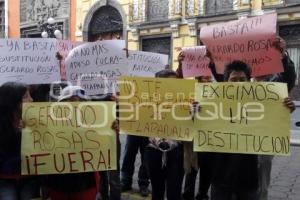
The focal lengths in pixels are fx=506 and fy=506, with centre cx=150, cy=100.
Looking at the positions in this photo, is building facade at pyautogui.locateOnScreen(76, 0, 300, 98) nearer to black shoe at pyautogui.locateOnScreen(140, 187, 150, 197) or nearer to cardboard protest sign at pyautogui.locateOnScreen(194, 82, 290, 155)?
black shoe at pyautogui.locateOnScreen(140, 187, 150, 197)

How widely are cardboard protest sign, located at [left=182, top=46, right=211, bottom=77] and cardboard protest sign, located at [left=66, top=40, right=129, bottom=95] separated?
0.75 m

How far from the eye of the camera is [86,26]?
1884 centimetres

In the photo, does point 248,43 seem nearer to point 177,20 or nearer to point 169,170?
point 169,170

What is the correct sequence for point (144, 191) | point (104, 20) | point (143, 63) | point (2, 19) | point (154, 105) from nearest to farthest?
point (154, 105) → point (144, 191) → point (143, 63) → point (104, 20) → point (2, 19)

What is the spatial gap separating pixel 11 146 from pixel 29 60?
2.27m

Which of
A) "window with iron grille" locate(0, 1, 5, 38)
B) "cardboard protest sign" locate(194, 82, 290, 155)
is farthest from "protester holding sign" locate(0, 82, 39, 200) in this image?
"window with iron grille" locate(0, 1, 5, 38)

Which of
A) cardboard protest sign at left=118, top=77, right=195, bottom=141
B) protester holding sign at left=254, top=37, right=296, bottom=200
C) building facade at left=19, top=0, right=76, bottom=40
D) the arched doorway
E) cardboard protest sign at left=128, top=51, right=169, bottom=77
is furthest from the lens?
building facade at left=19, top=0, right=76, bottom=40

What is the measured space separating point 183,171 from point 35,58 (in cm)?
217

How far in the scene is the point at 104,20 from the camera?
18.3m

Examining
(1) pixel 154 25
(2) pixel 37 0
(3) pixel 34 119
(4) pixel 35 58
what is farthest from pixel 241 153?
(2) pixel 37 0

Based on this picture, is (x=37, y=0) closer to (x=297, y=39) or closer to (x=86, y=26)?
(x=86, y=26)

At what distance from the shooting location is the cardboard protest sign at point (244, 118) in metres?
3.65

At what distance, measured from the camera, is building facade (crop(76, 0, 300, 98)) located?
13.1 m

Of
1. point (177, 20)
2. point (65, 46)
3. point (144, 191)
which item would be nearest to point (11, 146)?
point (65, 46)
